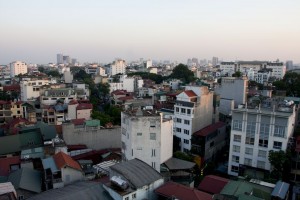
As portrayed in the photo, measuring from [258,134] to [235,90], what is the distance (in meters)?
15.9

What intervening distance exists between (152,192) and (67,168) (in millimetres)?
6563

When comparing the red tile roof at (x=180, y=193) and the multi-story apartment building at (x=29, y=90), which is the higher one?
the multi-story apartment building at (x=29, y=90)

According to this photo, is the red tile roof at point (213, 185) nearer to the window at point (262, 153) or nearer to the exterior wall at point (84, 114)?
the window at point (262, 153)

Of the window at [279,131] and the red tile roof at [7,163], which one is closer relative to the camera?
the red tile roof at [7,163]

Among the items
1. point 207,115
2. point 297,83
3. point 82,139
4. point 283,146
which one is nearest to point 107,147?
point 82,139

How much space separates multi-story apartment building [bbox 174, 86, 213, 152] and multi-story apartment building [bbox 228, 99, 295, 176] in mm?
5798

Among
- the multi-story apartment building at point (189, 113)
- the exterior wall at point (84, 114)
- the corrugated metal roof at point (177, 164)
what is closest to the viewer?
the corrugated metal roof at point (177, 164)

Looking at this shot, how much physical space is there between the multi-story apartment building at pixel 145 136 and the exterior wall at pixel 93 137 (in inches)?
278

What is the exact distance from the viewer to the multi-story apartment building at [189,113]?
98.1 ft

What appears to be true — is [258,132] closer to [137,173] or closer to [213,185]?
[213,185]

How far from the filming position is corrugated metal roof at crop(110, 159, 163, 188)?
15.8m

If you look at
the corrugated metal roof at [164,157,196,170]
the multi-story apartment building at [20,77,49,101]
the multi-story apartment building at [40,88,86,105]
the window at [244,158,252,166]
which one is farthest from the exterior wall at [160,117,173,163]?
the multi-story apartment building at [20,77,49,101]

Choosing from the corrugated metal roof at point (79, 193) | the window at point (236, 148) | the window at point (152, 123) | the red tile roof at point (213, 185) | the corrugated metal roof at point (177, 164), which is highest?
the window at point (152, 123)

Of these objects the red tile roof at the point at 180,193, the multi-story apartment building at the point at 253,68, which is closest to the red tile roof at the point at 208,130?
the red tile roof at the point at 180,193
